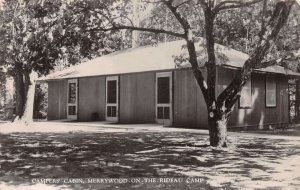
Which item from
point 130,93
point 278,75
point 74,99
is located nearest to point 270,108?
point 278,75

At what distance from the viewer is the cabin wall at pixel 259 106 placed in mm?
15922

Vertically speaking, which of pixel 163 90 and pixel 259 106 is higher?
pixel 163 90

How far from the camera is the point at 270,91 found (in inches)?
728

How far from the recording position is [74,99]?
21.9m

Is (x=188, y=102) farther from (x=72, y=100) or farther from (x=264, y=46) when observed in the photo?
(x=72, y=100)

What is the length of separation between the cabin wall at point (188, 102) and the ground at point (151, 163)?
4.17 metres

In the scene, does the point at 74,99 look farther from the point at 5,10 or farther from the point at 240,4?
the point at 240,4

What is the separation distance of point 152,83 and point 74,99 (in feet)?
19.4

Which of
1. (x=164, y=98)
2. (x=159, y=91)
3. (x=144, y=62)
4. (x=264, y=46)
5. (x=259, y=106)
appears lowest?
(x=259, y=106)

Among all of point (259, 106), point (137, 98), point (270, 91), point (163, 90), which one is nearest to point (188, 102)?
point (163, 90)

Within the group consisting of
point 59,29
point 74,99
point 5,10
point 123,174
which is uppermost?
point 5,10

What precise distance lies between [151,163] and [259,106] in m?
11.0

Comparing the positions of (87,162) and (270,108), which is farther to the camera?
Result: (270,108)

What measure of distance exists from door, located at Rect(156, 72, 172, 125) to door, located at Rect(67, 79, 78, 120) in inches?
234
